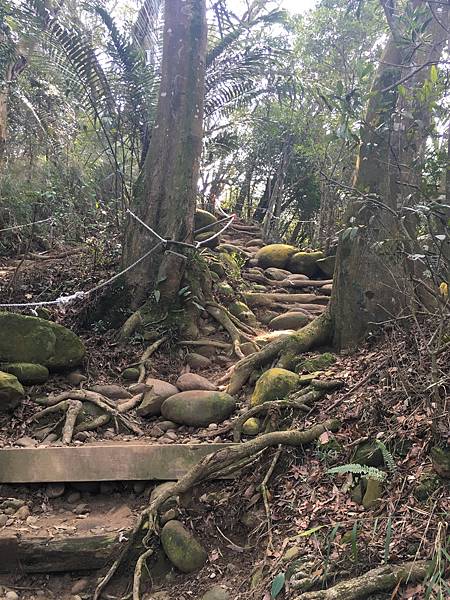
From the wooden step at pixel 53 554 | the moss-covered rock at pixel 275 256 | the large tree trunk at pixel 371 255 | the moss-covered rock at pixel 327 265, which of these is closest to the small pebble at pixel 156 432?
the wooden step at pixel 53 554

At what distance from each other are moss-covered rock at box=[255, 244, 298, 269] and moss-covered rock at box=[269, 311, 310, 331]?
318 cm

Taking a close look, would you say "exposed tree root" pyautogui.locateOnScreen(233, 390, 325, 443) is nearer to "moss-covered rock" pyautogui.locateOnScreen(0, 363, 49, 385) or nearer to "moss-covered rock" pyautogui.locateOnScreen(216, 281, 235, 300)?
"moss-covered rock" pyautogui.locateOnScreen(0, 363, 49, 385)

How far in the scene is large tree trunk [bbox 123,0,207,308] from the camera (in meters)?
6.71

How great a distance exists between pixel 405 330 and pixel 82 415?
2998 mm

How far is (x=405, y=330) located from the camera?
4.31 meters

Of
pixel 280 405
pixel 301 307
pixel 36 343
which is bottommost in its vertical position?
pixel 280 405

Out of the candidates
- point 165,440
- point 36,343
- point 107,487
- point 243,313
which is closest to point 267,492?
point 165,440

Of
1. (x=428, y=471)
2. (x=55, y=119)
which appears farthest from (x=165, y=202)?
(x=55, y=119)

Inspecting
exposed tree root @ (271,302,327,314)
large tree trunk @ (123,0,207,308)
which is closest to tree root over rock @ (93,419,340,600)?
large tree trunk @ (123,0,207,308)

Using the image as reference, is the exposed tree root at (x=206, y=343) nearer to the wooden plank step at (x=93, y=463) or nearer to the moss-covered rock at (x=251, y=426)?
the moss-covered rock at (x=251, y=426)

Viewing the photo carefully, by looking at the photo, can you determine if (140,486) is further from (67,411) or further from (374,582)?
(374,582)

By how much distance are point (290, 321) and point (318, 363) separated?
2189mm

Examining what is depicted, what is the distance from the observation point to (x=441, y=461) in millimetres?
2826

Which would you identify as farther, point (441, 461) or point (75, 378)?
point (75, 378)
